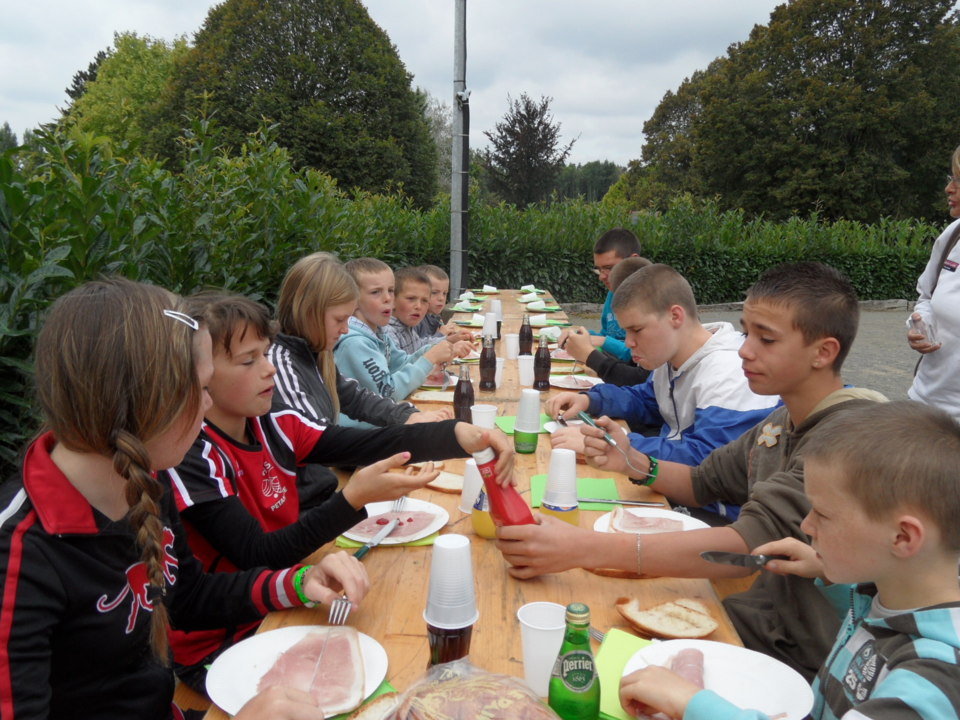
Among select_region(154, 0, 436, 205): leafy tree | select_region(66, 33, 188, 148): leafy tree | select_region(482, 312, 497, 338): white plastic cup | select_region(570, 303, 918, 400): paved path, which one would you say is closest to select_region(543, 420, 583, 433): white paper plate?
select_region(482, 312, 497, 338): white plastic cup

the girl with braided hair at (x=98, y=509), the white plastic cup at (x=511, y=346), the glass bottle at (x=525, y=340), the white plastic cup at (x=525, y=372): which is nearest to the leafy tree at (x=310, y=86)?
the glass bottle at (x=525, y=340)

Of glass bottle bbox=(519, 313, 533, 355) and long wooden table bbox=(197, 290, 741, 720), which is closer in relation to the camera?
long wooden table bbox=(197, 290, 741, 720)

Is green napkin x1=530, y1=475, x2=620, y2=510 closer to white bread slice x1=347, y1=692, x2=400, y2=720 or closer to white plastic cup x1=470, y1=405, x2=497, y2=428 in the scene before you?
white plastic cup x1=470, y1=405, x2=497, y2=428

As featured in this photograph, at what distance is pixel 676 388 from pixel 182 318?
2590 mm

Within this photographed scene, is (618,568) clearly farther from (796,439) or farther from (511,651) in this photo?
(796,439)

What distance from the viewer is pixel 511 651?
1.51 meters

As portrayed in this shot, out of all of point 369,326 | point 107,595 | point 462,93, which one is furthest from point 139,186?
point 462,93

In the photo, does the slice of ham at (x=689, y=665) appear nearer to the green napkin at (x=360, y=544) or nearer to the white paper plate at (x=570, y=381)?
the green napkin at (x=360, y=544)

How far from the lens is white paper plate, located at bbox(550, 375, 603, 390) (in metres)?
4.33

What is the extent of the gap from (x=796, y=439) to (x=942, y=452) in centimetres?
87

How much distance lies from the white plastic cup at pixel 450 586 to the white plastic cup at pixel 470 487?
83cm

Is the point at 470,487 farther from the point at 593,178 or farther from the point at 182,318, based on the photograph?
the point at 593,178

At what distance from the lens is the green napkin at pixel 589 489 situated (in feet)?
7.80

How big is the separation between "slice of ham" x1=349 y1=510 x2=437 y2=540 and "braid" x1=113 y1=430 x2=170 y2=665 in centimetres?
64
